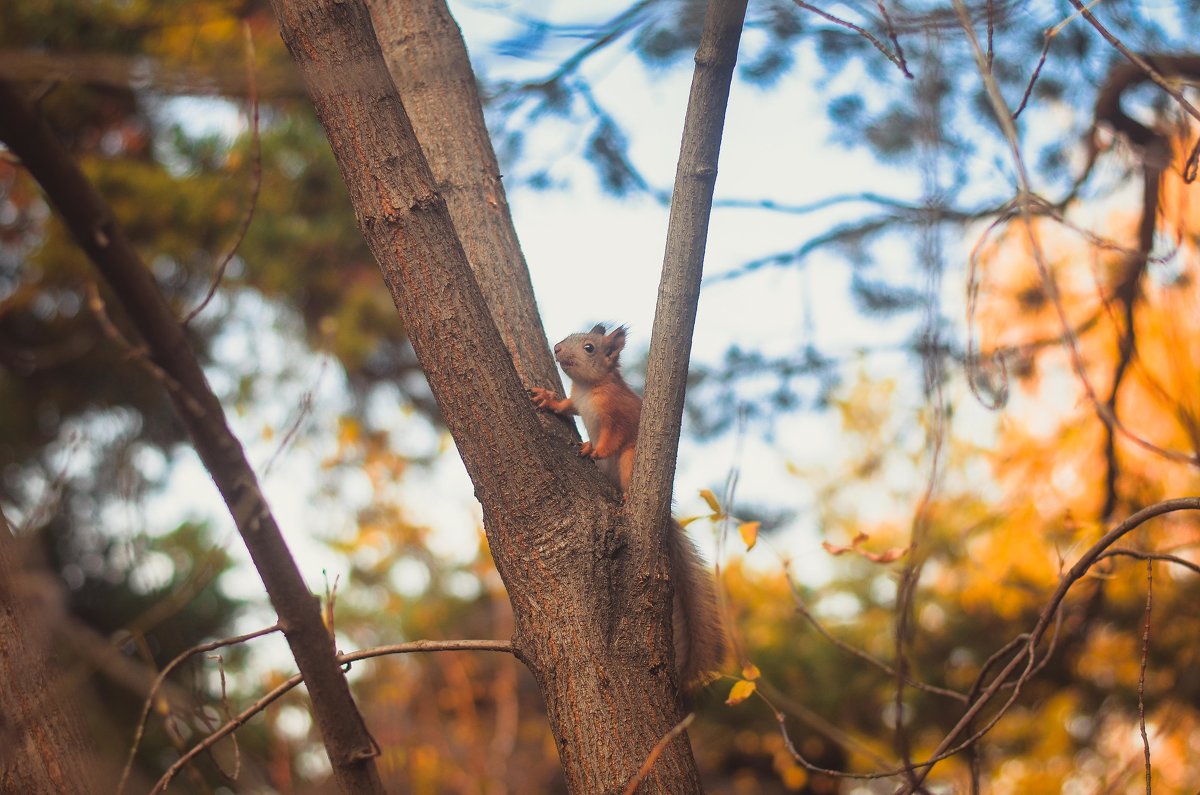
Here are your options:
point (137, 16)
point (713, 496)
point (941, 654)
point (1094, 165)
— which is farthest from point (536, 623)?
point (137, 16)

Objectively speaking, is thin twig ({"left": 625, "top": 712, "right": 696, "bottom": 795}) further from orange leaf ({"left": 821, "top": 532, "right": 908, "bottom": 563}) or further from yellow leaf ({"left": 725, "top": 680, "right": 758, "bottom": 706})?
orange leaf ({"left": 821, "top": 532, "right": 908, "bottom": 563})

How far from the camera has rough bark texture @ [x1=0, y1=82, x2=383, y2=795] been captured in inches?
53.2

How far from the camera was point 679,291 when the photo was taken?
1.67 metres

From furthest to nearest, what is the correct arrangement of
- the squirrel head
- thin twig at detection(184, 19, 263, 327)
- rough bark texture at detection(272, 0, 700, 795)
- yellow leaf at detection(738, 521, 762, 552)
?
the squirrel head → yellow leaf at detection(738, 521, 762, 552) → rough bark texture at detection(272, 0, 700, 795) → thin twig at detection(184, 19, 263, 327)

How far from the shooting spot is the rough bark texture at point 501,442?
157 cm

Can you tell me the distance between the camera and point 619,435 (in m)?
3.07

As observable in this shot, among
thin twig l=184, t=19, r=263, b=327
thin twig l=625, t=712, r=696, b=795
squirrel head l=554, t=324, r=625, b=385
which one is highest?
squirrel head l=554, t=324, r=625, b=385

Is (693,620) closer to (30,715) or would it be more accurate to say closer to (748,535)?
(748,535)

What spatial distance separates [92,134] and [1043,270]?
7081 millimetres

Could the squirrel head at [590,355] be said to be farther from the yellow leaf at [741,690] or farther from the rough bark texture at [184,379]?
the rough bark texture at [184,379]

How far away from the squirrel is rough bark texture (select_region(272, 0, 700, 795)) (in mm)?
209

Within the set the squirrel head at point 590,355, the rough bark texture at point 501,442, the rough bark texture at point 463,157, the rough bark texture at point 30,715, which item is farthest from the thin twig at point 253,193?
the squirrel head at point 590,355

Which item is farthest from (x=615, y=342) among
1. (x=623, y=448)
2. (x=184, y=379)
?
(x=184, y=379)

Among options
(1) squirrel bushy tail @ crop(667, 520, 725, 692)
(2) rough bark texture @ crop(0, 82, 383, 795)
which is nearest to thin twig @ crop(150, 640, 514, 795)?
(2) rough bark texture @ crop(0, 82, 383, 795)
